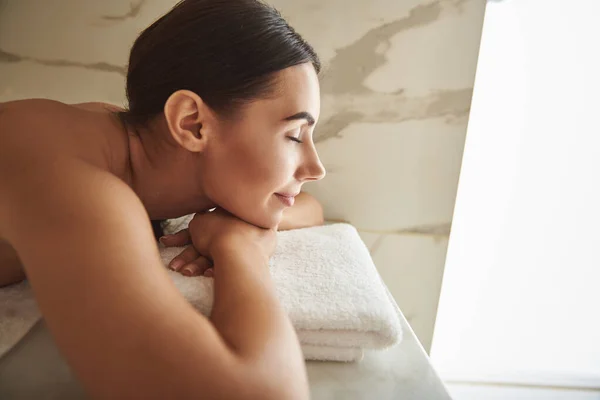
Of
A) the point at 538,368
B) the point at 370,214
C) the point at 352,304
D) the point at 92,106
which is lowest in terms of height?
the point at 538,368

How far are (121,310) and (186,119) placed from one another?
29 cm

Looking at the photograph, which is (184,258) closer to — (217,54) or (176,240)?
(176,240)

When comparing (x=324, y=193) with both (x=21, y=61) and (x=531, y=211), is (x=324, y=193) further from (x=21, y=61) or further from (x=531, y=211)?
(x=21, y=61)

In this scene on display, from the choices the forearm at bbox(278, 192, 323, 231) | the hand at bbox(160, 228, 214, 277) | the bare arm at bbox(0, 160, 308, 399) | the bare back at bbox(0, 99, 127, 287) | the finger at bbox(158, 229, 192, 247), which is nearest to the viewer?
the bare arm at bbox(0, 160, 308, 399)

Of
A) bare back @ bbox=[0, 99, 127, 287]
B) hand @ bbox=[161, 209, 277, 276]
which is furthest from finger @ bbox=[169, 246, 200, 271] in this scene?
bare back @ bbox=[0, 99, 127, 287]

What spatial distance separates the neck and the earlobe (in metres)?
0.03

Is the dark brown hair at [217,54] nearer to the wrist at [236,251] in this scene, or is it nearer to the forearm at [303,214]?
the wrist at [236,251]

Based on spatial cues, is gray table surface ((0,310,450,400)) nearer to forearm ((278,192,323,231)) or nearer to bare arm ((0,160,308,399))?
bare arm ((0,160,308,399))

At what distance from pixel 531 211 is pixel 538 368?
1.32 feet

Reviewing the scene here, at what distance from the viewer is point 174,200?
0.67 metres

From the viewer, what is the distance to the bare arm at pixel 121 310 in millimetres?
341

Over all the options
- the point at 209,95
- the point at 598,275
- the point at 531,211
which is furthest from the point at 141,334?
the point at 598,275

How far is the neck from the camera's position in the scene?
0.62 metres

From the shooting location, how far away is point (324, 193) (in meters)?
0.94
